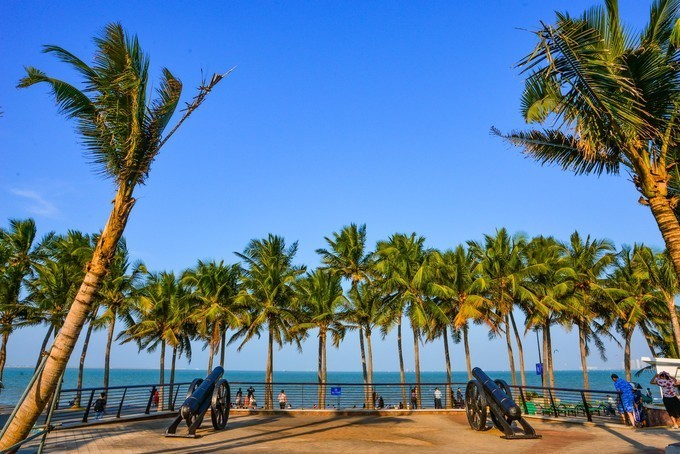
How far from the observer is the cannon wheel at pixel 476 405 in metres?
14.3

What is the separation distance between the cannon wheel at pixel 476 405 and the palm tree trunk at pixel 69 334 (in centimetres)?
1102

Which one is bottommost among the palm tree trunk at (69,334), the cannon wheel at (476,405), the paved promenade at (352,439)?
the paved promenade at (352,439)

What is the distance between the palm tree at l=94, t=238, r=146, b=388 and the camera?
36500 millimetres

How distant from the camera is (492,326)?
1372 inches

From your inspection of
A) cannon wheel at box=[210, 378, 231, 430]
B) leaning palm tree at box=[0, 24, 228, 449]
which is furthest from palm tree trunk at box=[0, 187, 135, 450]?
cannon wheel at box=[210, 378, 231, 430]

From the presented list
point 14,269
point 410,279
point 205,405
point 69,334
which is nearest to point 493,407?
point 205,405

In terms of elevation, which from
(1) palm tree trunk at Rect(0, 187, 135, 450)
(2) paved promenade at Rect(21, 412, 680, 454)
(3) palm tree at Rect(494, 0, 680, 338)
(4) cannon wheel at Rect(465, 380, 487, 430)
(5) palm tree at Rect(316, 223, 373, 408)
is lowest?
(2) paved promenade at Rect(21, 412, 680, 454)

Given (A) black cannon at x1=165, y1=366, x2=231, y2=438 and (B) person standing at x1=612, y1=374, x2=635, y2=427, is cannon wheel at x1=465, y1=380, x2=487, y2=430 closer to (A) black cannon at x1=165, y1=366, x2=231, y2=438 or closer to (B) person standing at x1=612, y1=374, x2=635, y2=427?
(B) person standing at x1=612, y1=374, x2=635, y2=427

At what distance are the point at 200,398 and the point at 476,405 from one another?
27.2 feet

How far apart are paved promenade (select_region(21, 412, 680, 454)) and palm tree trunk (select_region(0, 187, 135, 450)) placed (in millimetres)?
3994

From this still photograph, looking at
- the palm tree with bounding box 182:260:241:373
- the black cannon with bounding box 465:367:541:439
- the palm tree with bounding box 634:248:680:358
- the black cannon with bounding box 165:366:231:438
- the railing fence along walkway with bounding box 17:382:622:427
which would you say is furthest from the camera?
the palm tree with bounding box 182:260:241:373

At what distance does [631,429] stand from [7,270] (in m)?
39.1

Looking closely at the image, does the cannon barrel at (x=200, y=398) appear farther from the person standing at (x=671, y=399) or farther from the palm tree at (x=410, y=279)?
the palm tree at (x=410, y=279)

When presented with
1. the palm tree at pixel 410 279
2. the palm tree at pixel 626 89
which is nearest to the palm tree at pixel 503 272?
the palm tree at pixel 410 279
